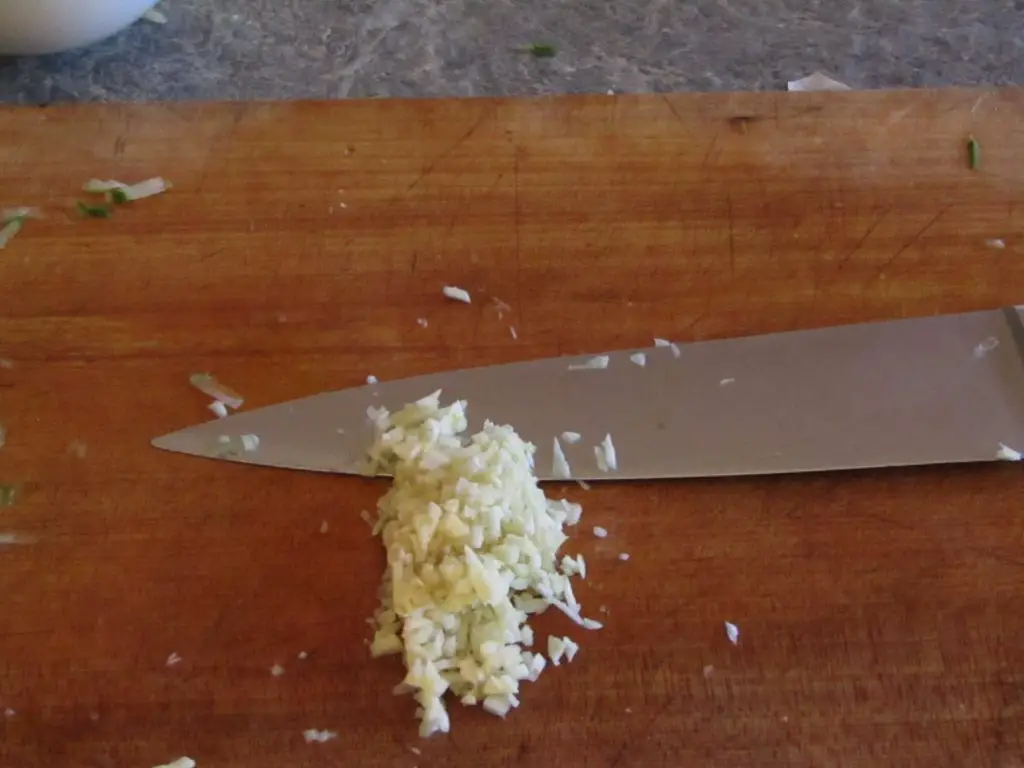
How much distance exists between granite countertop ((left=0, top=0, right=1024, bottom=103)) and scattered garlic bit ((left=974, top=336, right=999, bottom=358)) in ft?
1.61

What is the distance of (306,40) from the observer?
1406 mm

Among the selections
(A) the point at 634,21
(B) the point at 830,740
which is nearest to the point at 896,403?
(B) the point at 830,740

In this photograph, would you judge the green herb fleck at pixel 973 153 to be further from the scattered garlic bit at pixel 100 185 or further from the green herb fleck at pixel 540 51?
the scattered garlic bit at pixel 100 185

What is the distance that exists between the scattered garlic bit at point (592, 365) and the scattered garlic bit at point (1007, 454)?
41cm

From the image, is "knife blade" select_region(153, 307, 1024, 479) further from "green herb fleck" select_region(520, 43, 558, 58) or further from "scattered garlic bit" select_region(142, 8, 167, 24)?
"scattered garlic bit" select_region(142, 8, 167, 24)

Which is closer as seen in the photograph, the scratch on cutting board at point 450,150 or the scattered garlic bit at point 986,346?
the scattered garlic bit at point 986,346

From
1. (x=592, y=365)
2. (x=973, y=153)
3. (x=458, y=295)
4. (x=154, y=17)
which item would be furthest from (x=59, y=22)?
(x=973, y=153)

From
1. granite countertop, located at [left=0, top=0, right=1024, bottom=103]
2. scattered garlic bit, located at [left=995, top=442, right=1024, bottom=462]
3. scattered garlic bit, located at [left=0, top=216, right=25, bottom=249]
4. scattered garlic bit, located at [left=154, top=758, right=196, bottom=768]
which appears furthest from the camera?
granite countertop, located at [left=0, top=0, right=1024, bottom=103]

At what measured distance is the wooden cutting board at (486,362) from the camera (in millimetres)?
924

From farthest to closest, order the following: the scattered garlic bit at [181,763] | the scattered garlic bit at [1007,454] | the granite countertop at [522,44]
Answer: the granite countertop at [522,44], the scattered garlic bit at [1007,454], the scattered garlic bit at [181,763]

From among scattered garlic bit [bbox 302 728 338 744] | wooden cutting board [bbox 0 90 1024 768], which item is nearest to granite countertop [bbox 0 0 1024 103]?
wooden cutting board [bbox 0 90 1024 768]

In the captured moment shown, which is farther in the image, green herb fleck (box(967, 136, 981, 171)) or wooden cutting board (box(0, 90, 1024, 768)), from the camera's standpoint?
green herb fleck (box(967, 136, 981, 171))

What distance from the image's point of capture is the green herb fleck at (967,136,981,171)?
3.89 ft

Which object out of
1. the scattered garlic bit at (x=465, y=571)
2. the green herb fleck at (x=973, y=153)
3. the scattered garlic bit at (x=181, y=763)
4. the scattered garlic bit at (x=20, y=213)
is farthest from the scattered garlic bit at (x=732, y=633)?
the scattered garlic bit at (x=20, y=213)
